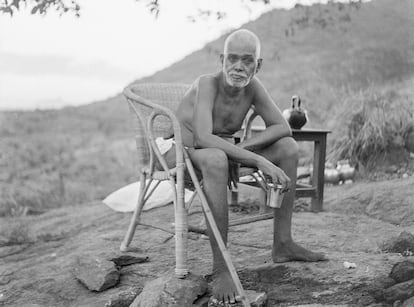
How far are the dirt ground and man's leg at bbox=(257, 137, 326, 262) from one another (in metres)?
0.05

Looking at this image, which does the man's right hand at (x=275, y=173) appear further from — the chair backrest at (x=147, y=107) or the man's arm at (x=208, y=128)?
the chair backrest at (x=147, y=107)

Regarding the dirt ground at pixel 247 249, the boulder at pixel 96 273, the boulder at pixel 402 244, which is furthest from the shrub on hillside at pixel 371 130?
the boulder at pixel 96 273

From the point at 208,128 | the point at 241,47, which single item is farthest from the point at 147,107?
the point at 241,47

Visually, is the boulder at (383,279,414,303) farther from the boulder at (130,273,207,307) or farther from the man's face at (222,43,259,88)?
the man's face at (222,43,259,88)

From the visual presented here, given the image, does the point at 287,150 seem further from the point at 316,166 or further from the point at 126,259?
the point at 316,166

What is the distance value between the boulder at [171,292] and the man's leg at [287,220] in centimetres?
43

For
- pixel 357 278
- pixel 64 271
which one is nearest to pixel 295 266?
pixel 357 278

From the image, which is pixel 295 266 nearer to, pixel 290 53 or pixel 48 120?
pixel 48 120

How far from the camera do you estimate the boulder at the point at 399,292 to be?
215 cm

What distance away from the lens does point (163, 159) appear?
2.87m

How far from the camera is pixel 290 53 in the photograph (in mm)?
15641

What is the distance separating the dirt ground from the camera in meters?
2.44

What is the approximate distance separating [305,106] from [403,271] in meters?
5.74

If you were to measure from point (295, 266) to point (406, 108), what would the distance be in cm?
423
